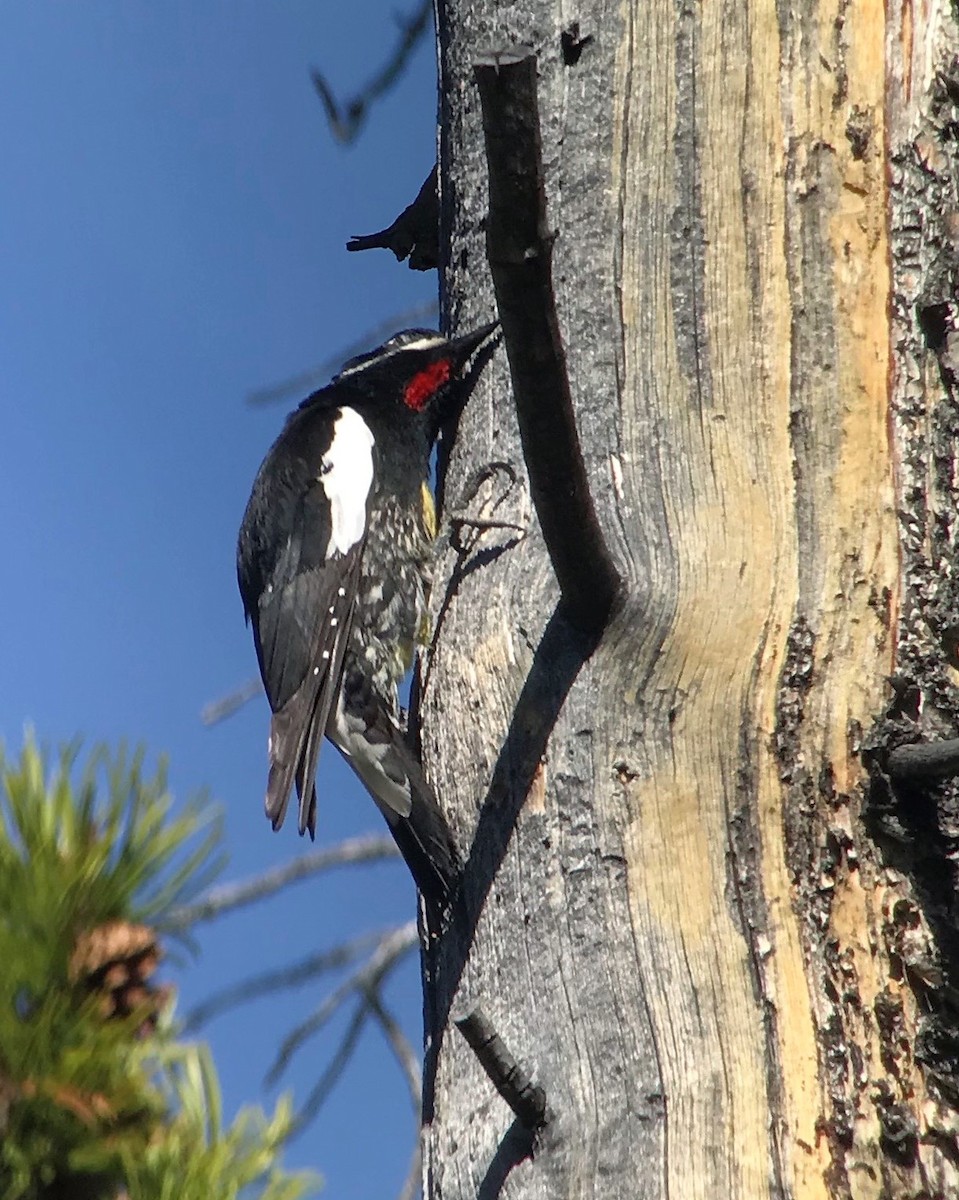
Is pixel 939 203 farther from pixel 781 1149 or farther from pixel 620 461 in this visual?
pixel 781 1149

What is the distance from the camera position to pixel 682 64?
176 centimetres

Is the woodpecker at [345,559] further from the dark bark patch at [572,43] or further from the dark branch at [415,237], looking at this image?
the dark bark patch at [572,43]

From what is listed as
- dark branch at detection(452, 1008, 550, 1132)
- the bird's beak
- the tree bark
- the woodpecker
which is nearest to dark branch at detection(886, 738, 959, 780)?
the tree bark

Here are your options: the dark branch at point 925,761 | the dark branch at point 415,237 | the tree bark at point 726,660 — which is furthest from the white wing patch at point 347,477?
the dark branch at point 925,761

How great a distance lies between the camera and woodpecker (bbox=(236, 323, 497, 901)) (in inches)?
99.0

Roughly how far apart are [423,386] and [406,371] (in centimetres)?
4

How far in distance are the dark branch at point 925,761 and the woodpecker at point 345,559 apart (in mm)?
1018

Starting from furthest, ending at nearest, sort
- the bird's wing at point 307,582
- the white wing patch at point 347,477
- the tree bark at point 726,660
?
the white wing patch at point 347,477, the bird's wing at point 307,582, the tree bark at point 726,660

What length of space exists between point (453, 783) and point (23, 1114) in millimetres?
813

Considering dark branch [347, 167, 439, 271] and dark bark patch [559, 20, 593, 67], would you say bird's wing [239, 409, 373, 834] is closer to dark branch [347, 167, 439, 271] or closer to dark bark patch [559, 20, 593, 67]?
dark branch [347, 167, 439, 271]

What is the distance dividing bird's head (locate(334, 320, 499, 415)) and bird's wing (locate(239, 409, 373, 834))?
94 millimetres

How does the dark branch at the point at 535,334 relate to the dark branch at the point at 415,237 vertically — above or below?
below

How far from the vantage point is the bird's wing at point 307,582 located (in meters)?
2.51

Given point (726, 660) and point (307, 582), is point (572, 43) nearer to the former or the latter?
point (726, 660)
